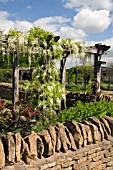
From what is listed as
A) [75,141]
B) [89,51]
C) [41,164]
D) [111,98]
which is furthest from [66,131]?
[89,51]

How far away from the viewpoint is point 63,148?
4355mm

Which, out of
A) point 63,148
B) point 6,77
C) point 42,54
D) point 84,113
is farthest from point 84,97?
point 6,77

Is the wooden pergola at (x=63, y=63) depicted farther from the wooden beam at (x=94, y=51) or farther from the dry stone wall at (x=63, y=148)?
the dry stone wall at (x=63, y=148)

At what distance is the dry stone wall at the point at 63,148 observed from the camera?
3724 millimetres

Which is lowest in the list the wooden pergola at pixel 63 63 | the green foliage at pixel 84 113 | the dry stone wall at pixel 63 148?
the dry stone wall at pixel 63 148

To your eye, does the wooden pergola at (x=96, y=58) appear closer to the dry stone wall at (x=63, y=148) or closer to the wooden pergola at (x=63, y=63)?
the wooden pergola at (x=63, y=63)

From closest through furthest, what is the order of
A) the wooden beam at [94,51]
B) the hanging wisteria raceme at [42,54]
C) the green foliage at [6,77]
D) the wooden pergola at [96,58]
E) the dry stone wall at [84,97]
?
the hanging wisteria raceme at [42,54] < the wooden pergola at [96,58] < the dry stone wall at [84,97] < the wooden beam at [94,51] < the green foliage at [6,77]

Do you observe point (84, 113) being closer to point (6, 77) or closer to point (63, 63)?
point (63, 63)

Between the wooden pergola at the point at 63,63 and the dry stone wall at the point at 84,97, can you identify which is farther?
the dry stone wall at the point at 84,97

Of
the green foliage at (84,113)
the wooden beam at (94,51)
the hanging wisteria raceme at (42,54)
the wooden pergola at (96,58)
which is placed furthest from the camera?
the wooden beam at (94,51)

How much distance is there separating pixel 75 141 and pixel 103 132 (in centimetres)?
73

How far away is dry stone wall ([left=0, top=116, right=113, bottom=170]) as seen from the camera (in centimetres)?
372

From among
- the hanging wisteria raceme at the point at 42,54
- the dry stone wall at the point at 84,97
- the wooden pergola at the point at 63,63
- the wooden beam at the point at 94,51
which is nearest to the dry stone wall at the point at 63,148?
the hanging wisteria raceme at the point at 42,54

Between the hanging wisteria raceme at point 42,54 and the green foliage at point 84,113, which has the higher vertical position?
the hanging wisteria raceme at point 42,54
